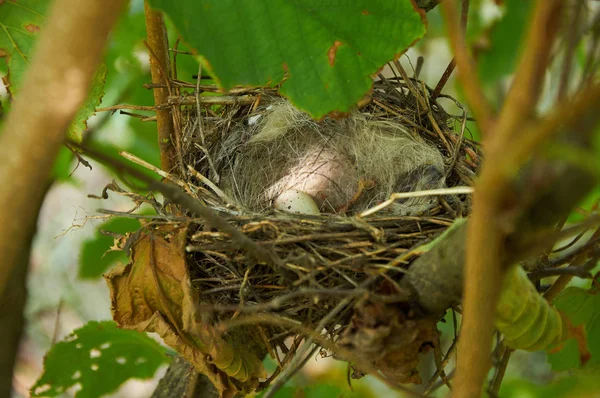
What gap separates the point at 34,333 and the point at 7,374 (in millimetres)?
3011

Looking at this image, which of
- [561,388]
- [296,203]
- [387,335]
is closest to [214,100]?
[296,203]

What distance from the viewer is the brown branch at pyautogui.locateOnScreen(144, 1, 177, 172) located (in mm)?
1439

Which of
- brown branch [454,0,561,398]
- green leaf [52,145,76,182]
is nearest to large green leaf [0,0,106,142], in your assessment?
green leaf [52,145,76,182]

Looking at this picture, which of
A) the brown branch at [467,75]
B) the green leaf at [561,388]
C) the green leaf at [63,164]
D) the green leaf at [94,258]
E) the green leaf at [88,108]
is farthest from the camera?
the green leaf at [94,258]

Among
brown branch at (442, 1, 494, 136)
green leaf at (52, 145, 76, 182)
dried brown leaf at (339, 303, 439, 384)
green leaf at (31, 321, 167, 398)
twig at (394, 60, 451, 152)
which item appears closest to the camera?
brown branch at (442, 1, 494, 136)

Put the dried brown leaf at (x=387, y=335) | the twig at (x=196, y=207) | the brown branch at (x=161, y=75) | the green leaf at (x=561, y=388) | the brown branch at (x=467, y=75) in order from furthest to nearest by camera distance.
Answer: the brown branch at (x=161, y=75) → the dried brown leaf at (x=387, y=335) → the twig at (x=196, y=207) → the brown branch at (x=467, y=75) → the green leaf at (x=561, y=388)

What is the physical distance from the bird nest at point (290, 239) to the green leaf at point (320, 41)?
0.31ft

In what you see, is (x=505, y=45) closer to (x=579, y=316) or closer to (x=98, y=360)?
(x=579, y=316)

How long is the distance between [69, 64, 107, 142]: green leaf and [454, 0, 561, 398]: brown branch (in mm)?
949

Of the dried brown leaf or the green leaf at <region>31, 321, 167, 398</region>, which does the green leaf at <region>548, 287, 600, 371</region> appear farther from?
the green leaf at <region>31, 321, 167, 398</region>

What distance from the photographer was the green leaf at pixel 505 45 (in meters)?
1.17

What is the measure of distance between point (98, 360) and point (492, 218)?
5.29 feet

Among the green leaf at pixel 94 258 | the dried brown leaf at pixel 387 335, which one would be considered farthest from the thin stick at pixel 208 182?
the green leaf at pixel 94 258

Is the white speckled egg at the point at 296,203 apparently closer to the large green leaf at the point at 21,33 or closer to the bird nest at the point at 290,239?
the bird nest at the point at 290,239
